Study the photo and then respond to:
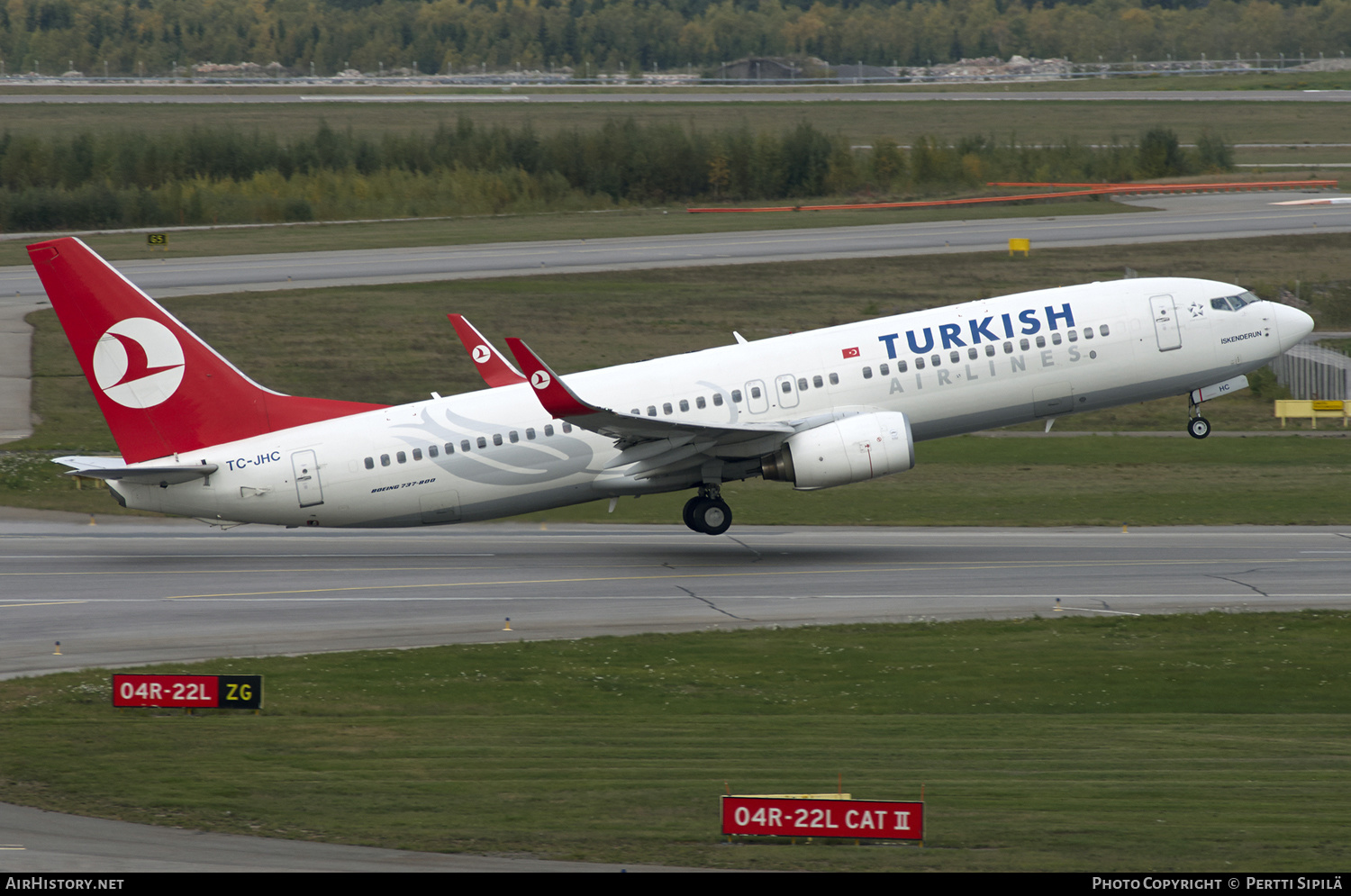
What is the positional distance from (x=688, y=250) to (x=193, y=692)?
190 feet

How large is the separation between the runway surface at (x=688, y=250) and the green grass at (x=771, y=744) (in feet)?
152

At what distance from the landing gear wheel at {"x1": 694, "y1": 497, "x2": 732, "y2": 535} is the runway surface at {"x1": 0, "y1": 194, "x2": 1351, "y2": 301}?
118 feet

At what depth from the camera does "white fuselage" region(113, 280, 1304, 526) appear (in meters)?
35.8

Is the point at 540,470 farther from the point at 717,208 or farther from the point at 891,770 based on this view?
the point at 717,208

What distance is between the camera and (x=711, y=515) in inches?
1494

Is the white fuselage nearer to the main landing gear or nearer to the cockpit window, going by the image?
the cockpit window

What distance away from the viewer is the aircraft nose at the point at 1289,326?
3881 cm

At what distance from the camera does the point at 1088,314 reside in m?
37.7

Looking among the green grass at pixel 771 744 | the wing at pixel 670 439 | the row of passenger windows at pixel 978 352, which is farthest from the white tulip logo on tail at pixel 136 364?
the row of passenger windows at pixel 978 352

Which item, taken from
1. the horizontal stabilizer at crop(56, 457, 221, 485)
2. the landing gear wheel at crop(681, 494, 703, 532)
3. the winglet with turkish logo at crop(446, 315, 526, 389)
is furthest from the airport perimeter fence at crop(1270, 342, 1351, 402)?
the horizontal stabilizer at crop(56, 457, 221, 485)

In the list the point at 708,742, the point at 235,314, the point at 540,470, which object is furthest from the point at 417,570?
the point at 235,314

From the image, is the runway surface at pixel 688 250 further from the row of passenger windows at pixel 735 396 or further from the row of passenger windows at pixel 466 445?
the row of passenger windows at pixel 735 396
